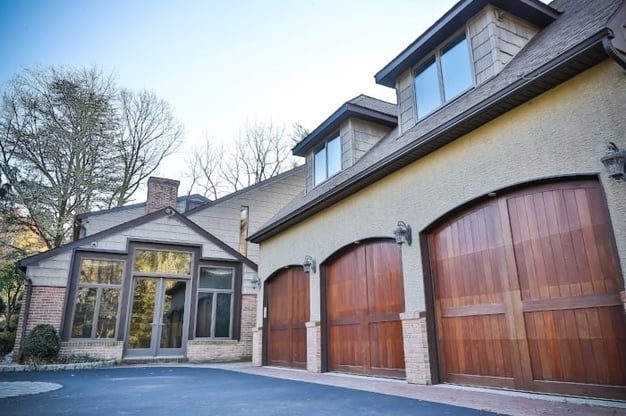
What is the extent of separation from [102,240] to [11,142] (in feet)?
22.7

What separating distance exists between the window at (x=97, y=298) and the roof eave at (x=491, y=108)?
24.9ft

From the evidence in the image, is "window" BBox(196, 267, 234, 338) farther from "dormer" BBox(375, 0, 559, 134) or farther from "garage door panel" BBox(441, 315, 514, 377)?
"garage door panel" BBox(441, 315, 514, 377)

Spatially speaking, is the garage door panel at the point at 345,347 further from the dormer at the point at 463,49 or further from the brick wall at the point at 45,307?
the brick wall at the point at 45,307

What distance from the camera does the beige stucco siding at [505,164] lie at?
4.36 m

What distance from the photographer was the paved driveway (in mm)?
4371

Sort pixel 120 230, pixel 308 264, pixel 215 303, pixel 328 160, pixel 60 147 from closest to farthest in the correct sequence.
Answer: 1. pixel 308 264
2. pixel 328 160
3. pixel 120 230
4. pixel 215 303
5. pixel 60 147

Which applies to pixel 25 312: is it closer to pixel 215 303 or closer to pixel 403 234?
pixel 215 303

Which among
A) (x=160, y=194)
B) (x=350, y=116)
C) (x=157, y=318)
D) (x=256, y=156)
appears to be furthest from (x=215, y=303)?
(x=256, y=156)

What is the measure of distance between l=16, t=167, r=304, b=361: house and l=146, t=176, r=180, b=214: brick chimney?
0.03 m

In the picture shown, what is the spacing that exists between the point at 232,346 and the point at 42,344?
521 centimetres

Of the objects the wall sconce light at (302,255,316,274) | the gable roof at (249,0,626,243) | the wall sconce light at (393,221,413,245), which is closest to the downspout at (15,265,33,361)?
the wall sconce light at (302,255,316,274)

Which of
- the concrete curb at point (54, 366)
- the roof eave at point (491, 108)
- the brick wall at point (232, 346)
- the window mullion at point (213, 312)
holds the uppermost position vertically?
the roof eave at point (491, 108)

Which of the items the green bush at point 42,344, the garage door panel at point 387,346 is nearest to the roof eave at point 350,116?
the garage door panel at point 387,346

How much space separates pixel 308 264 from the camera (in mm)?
9586
